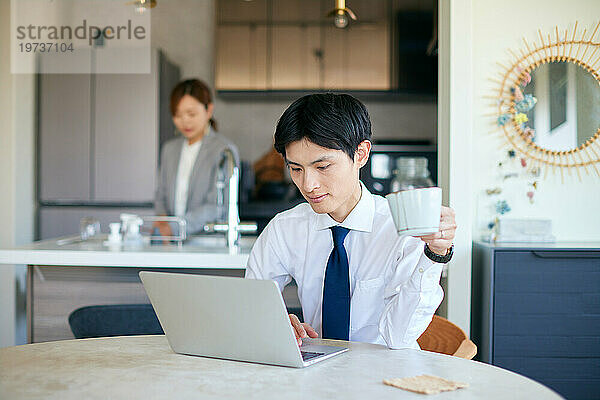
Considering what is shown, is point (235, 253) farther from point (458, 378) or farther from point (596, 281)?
point (458, 378)

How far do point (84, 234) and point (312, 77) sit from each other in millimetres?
2334

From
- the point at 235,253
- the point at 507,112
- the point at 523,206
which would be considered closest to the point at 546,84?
the point at 507,112

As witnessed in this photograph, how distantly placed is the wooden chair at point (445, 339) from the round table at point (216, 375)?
25 centimetres

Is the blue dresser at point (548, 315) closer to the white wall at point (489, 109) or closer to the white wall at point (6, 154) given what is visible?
the white wall at point (489, 109)

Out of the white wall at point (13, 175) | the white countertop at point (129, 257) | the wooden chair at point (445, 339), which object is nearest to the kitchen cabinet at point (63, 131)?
the white wall at point (13, 175)

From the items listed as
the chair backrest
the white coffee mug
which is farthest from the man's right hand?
the chair backrest

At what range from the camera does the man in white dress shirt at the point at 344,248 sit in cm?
153

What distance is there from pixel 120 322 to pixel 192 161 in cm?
144

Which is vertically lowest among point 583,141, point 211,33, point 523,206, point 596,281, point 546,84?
point 596,281

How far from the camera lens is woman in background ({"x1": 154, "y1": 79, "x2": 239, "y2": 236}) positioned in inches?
136

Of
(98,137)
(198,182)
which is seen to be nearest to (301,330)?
(198,182)

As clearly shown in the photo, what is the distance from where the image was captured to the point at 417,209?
1.15m

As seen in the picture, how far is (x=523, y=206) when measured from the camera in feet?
9.68

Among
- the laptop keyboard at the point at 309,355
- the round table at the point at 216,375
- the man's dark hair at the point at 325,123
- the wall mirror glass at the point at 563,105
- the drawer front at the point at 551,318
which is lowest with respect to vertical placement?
the drawer front at the point at 551,318
